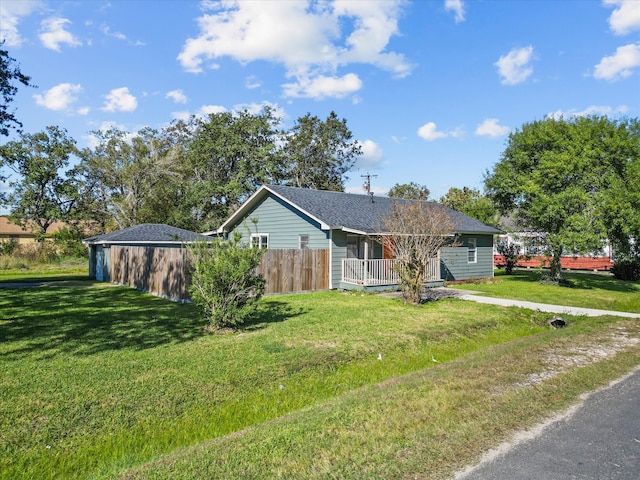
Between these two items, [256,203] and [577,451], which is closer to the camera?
[577,451]

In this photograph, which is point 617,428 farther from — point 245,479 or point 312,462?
point 245,479

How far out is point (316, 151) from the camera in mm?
37906

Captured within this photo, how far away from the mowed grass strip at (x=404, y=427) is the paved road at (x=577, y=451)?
18 cm

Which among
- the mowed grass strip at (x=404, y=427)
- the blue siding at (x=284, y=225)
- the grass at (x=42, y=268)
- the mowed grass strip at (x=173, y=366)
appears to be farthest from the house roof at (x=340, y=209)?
the grass at (x=42, y=268)

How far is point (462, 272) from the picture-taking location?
69.2 feet

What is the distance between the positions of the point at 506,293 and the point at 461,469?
47.0 ft

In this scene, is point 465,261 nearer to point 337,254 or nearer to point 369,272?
point 369,272

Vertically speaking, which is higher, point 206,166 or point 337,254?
point 206,166

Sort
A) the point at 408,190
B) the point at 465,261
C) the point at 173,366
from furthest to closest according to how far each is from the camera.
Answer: the point at 408,190, the point at 465,261, the point at 173,366

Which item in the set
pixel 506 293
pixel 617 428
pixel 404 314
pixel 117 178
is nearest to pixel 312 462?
pixel 617 428

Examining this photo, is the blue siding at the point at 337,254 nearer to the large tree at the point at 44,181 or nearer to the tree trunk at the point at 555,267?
the tree trunk at the point at 555,267

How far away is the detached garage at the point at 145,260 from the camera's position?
13.7 m

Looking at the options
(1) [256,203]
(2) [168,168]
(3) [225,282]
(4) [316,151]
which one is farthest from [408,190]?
(3) [225,282]

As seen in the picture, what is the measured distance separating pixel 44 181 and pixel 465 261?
37306 millimetres
